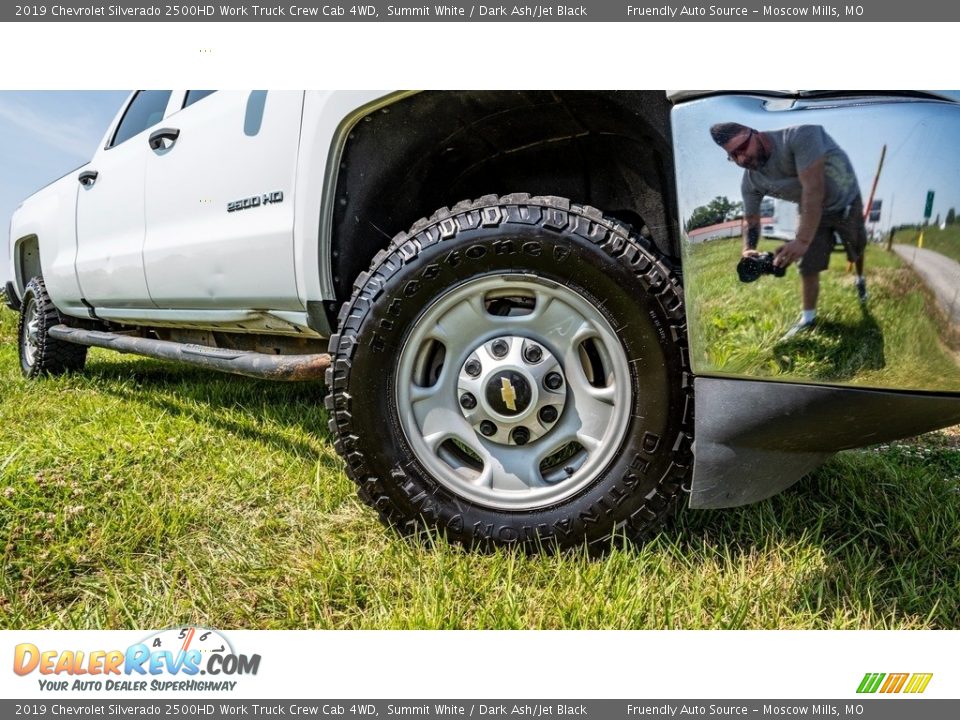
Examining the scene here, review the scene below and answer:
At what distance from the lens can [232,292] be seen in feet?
6.75

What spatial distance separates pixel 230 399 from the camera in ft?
10.1

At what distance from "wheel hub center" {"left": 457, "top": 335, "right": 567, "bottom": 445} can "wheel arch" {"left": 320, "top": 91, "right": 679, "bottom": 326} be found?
56cm

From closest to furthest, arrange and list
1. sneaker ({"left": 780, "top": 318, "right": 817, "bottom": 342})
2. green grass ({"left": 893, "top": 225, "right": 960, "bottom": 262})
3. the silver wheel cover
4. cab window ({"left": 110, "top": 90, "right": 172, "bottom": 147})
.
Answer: green grass ({"left": 893, "top": 225, "right": 960, "bottom": 262}), sneaker ({"left": 780, "top": 318, "right": 817, "bottom": 342}), the silver wheel cover, cab window ({"left": 110, "top": 90, "right": 172, "bottom": 147})

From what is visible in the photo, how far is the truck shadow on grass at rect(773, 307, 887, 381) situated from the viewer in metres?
1.03

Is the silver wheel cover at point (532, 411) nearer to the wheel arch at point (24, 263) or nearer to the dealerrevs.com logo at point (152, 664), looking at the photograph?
the dealerrevs.com logo at point (152, 664)

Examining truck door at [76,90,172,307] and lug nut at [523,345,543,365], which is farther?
truck door at [76,90,172,307]

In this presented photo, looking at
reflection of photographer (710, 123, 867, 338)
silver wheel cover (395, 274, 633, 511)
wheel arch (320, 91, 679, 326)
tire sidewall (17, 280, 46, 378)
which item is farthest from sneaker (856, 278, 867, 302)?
tire sidewall (17, 280, 46, 378)

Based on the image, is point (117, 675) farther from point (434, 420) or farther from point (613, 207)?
point (613, 207)

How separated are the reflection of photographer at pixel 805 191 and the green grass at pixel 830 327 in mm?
17

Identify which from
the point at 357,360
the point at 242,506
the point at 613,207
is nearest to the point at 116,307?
the point at 242,506

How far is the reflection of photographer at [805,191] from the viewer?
3.26ft

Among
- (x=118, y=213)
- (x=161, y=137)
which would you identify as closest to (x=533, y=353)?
(x=161, y=137)

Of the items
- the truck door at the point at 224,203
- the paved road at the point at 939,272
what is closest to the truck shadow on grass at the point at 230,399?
the truck door at the point at 224,203

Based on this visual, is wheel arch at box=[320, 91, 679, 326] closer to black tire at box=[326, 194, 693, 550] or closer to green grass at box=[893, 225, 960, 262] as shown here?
black tire at box=[326, 194, 693, 550]
